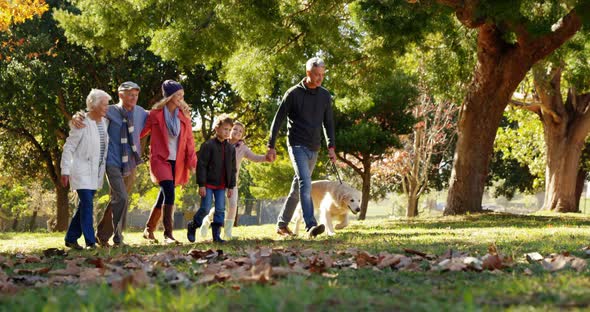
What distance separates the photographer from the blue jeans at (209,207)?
29.9 feet

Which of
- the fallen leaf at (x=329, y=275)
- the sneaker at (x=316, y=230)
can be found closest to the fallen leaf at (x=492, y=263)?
the fallen leaf at (x=329, y=275)

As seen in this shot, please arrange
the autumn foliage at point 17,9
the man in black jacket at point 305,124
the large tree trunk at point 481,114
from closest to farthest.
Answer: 1. the man in black jacket at point 305,124
2. the large tree trunk at point 481,114
3. the autumn foliage at point 17,9

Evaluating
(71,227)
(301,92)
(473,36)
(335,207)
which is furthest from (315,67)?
(473,36)

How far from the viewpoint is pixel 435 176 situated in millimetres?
43375

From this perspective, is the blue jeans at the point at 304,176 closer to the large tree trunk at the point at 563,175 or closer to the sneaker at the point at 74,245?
the sneaker at the point at 74,245

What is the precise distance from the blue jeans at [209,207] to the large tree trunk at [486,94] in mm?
7044

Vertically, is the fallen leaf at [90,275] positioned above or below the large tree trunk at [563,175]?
below

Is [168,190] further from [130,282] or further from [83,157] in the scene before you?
[130,282]

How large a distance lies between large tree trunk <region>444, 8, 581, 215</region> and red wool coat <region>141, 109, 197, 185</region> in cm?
711

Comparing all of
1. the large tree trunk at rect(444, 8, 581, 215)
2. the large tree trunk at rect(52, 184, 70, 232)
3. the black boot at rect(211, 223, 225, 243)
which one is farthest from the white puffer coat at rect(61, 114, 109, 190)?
the large tree trunk at rect(52, 184, 70, 232)

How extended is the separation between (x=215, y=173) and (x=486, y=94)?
7.79 m

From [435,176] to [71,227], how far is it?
36333 mm

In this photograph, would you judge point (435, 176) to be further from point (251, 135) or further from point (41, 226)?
point (41, 226)

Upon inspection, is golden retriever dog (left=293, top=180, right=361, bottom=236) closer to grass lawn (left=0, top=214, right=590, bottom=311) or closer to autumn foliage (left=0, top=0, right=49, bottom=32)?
grass lawn (left=0, top=214, right=590, bottom=311)
